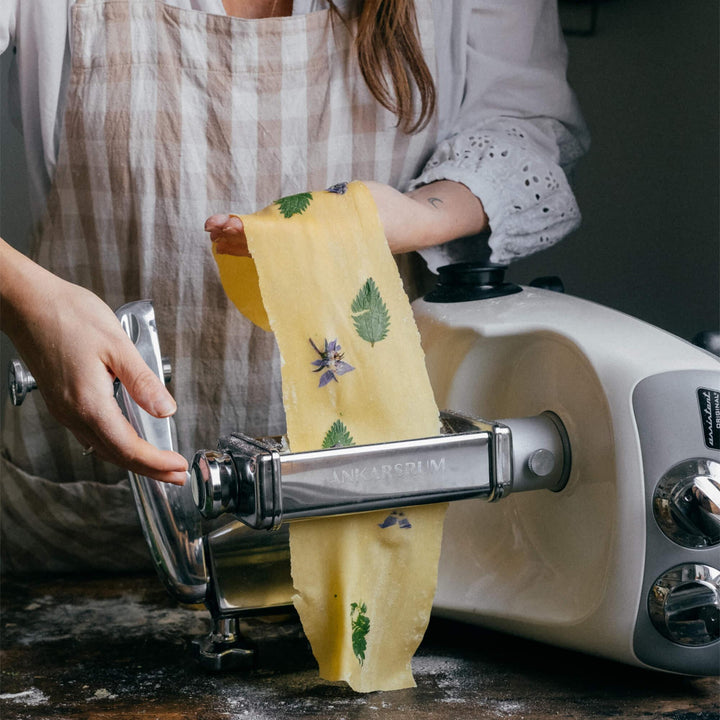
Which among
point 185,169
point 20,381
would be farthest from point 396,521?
point 185,169

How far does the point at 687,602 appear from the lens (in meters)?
0.49

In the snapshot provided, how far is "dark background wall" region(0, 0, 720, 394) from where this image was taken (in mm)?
898

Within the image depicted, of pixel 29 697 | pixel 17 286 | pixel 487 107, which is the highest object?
pixel 487 107

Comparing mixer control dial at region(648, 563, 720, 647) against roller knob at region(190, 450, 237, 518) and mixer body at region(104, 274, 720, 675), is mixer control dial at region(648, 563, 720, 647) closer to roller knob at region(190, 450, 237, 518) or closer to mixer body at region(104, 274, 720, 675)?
mixer body at region(104, 274, 720, 675)

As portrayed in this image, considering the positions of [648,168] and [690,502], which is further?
[648,168]

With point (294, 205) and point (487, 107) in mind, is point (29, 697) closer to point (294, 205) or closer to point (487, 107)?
point (294, 205)

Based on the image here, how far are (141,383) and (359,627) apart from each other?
16cm

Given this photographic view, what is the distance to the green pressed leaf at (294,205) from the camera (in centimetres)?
50

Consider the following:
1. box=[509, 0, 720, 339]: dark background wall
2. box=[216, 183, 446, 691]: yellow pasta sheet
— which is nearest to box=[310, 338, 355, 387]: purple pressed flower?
box=[216, 183, 446, 691]: yellow pasta sheet

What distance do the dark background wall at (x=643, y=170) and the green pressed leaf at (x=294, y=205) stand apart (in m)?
0.48

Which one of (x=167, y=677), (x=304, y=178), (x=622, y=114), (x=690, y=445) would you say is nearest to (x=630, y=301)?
(x=622, y=114)

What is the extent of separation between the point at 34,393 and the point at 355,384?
427mm

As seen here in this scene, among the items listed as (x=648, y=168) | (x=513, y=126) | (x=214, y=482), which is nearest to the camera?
(x=214, y=482)

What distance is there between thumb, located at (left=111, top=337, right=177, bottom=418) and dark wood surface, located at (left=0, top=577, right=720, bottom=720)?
0.54 feet
